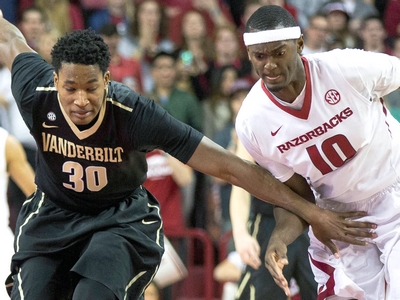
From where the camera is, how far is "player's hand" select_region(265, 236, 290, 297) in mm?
4266

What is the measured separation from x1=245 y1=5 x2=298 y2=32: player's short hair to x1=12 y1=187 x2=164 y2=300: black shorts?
3.88 feet

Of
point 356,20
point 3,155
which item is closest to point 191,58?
point 356,20

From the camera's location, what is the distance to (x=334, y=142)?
4555mm

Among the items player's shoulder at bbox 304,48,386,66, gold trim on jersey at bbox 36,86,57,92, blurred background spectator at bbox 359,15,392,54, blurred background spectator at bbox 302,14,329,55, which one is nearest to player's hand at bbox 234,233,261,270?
player's shoulder at bbox 304,48,386,66

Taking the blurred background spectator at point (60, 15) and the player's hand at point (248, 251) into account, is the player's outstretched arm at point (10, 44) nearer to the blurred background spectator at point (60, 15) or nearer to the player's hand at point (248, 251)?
the player's hand at point (248, 251)

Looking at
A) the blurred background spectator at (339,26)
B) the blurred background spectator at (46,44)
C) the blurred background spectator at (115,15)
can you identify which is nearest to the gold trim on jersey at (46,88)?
the blurred background spectator at (46,44)

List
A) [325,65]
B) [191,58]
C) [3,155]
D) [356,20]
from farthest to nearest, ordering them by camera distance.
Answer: [356,20]
[191,58]
[3,155]
[325,65]

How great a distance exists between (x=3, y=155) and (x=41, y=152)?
1.76 metres

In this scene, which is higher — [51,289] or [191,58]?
[191,58]

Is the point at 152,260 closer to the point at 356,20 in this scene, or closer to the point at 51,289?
the point at 51,289

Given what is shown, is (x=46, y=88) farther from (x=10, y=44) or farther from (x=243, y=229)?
(x=243, y=229)

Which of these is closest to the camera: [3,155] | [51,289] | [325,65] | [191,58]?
[51,289]

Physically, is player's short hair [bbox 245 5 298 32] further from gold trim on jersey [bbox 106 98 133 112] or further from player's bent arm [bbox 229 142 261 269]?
player's bent arm [bbox 229 142 261 269]

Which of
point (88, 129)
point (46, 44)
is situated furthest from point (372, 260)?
point (46, 44)
